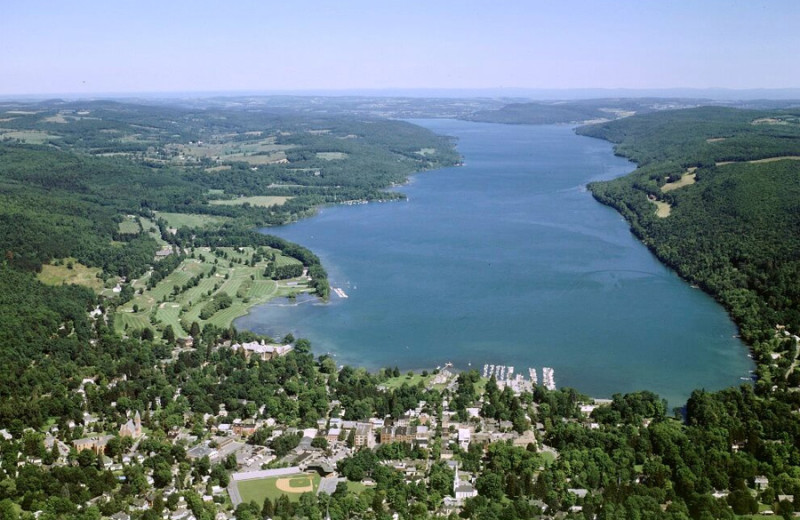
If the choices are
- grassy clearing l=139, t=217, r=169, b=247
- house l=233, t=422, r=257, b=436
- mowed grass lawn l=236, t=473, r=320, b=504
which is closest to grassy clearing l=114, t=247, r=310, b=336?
grassy clearing l=139, t=217, r=169, b=247

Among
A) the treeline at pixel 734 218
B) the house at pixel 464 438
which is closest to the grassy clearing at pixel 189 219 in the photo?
the treeline at pixel 734 218

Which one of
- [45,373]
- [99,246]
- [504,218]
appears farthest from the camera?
[504,218]

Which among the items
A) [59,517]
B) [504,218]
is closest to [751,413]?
[59,517]

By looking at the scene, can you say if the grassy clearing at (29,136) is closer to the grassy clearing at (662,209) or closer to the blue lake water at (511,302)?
the blue lake water at (511,302)

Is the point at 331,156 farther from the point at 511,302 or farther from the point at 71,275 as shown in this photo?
the point at 511,302

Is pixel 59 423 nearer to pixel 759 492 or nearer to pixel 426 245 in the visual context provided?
pixel 759 492

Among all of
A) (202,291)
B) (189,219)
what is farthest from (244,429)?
(189,219)
